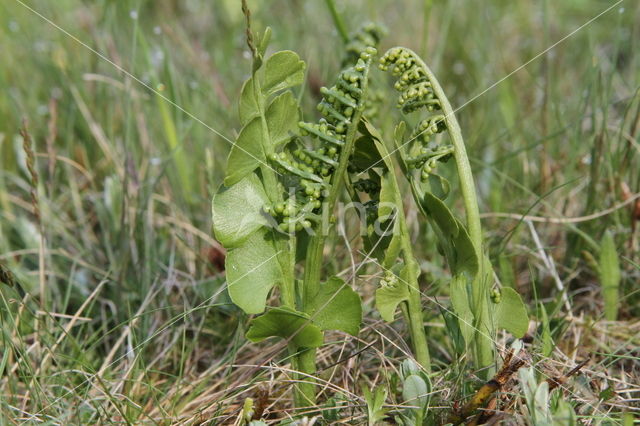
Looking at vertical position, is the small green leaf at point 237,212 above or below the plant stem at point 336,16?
below

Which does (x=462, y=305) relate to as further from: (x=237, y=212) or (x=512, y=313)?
(x=237, y=212)

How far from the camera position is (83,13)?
3477 millimetres

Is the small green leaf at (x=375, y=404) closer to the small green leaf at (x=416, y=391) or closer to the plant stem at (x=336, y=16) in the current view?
the small green leaf at (x=416, y=391)

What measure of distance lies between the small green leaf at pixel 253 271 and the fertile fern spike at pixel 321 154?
0.06m

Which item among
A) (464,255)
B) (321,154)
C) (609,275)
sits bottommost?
(609,275)

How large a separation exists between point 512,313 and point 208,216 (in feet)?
3.65

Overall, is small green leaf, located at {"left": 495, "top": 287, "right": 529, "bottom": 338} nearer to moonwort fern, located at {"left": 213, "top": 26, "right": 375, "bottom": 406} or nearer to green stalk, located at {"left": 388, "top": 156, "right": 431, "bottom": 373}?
green stalk, located at {"left": 388, "top": 156, "right": 431, "bottom": 373}

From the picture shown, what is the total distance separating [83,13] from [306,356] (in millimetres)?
2667

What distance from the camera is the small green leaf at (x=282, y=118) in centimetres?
132

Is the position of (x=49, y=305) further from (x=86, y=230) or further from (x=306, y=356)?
(x=306, y=356)

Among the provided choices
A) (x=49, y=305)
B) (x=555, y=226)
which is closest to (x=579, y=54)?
(x=555, y=226)

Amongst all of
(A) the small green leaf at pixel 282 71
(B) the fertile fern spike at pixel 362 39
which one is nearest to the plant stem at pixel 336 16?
(B) the fertile fern spike at pixel 362 39

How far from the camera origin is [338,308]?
1.34 m

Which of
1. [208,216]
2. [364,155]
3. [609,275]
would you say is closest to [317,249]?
[364,155]
